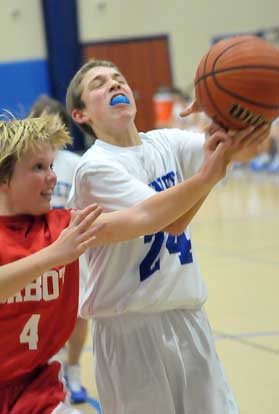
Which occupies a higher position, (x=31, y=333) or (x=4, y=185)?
(x=4, y=185)

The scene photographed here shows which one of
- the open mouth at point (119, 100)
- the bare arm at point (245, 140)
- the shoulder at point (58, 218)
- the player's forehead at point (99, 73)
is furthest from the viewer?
the player's forehead at point (99, 73)

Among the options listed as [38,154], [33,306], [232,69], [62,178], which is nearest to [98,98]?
[38,154]

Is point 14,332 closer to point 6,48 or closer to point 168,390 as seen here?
point 168,390

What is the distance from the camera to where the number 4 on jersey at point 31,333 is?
7.38ft

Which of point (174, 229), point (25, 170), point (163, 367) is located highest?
point (25, 170)

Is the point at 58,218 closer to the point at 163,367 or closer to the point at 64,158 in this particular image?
the point at 163,367

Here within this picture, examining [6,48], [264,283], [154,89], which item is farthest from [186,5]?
[264,283]

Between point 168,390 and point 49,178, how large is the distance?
86 cm

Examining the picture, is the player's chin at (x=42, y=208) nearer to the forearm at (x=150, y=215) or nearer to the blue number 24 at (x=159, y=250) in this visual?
the forearm at (x=150, y=215)

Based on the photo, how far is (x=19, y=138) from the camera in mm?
2295

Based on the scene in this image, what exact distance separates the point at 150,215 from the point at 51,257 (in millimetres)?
402

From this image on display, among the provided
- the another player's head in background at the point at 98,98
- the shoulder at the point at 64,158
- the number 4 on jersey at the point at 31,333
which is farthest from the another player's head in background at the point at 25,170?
the shoulder at the point at 64,158

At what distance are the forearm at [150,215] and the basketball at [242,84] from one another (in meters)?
0.24

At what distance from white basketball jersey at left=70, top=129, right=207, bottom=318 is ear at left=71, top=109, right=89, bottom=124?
0.13 metres
